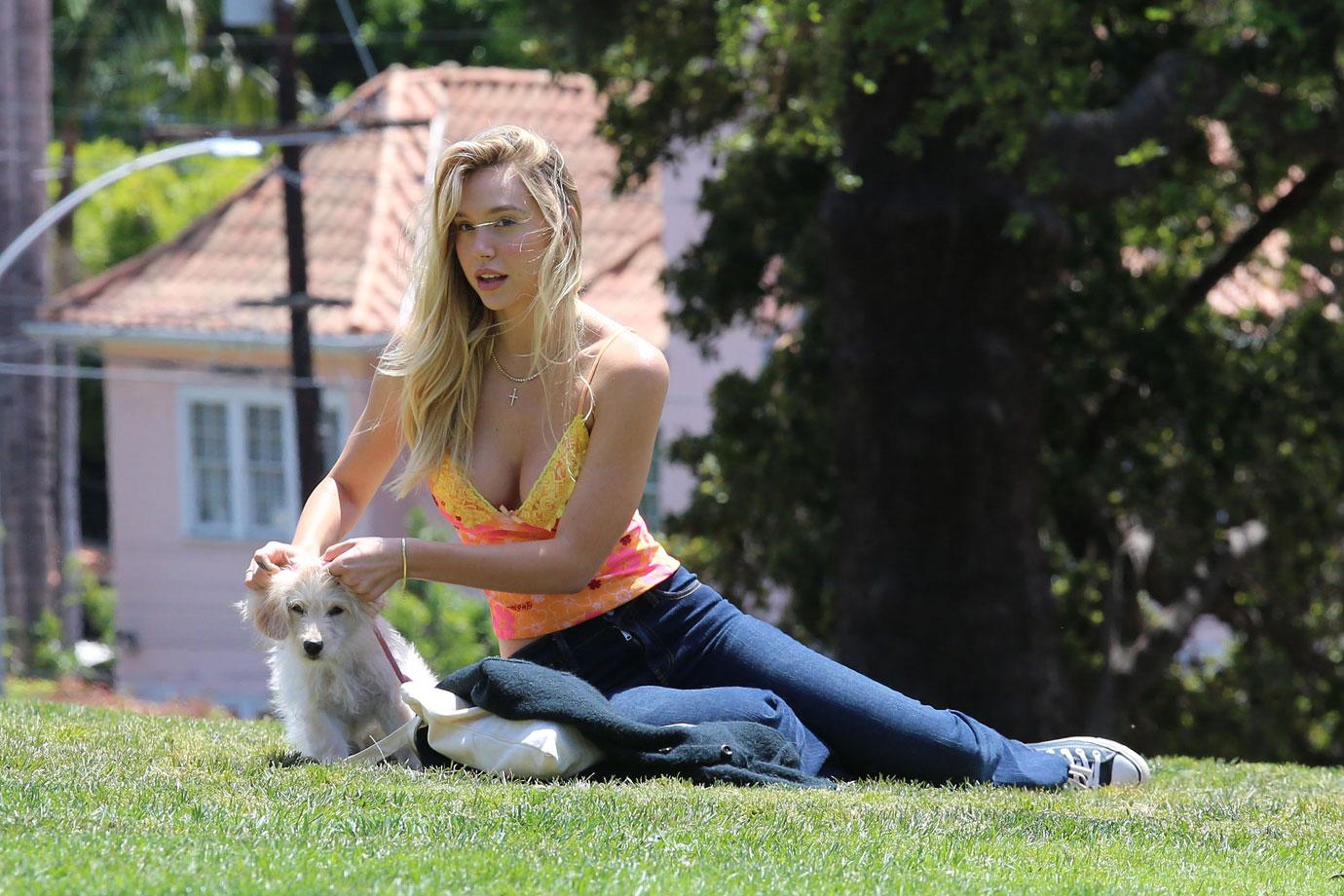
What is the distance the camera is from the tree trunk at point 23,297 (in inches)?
972

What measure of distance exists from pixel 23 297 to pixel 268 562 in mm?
21231

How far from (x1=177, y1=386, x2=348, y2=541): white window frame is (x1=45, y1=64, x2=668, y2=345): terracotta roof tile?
5.11 ft

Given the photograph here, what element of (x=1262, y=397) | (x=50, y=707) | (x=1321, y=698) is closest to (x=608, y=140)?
(x=1262, y=397)

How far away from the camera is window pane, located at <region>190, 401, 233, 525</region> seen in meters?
24.5

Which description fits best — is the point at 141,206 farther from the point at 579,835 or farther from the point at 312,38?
the point at 579,835

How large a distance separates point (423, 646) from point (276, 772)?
13199 mm

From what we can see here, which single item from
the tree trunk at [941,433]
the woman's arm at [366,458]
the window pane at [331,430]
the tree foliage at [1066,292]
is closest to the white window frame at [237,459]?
the window pane at [331,430]

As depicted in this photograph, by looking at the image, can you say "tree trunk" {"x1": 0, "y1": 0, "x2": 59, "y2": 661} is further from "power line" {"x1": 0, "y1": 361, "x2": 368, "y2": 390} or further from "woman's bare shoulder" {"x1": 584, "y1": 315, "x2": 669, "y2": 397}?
"woman's bare shoulder" {"x1": 584, "y1": 315, "x2": 669, "y2": 397}

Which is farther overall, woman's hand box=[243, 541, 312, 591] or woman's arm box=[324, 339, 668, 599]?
woman's hand box=[243, 541, 312, 591]

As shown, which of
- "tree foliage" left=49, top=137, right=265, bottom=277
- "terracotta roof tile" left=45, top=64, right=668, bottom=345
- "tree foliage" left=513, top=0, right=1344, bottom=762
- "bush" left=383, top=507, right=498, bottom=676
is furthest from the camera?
"tree foliage" left=49, top=137, right=265, bottom=277

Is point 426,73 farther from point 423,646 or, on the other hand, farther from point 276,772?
point 276,772

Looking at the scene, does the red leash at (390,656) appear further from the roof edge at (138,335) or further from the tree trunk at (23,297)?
the tree trunk at (23,297)

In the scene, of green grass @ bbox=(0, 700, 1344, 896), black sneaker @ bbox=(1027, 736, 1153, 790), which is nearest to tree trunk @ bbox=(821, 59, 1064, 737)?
black sneaker @ bbox=(1027, 736, 1153, 790)

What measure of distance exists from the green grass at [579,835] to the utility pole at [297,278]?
1408 cm
